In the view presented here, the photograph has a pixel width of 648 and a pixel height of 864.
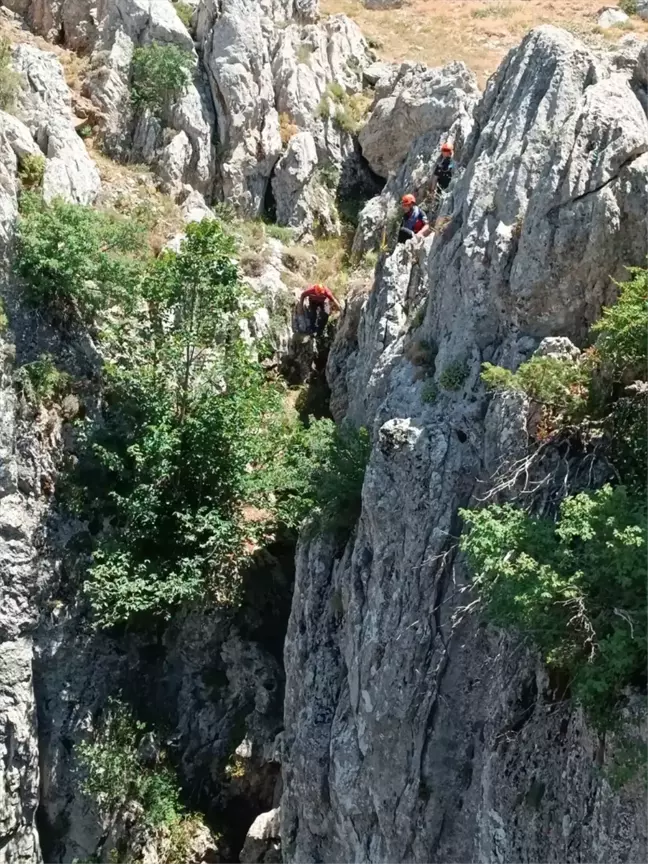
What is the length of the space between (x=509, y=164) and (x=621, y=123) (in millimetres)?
1959

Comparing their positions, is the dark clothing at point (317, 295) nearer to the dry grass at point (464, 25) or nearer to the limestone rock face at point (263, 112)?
the limestone rock face at point (263, 112)

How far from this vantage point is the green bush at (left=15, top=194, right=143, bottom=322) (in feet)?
55.4

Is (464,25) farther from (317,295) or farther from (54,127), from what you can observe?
(54,127)

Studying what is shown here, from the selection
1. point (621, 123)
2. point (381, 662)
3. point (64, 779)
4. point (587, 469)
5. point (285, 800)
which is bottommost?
point (64, 779)

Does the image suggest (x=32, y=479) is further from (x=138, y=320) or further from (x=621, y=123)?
(x=621, y=123)

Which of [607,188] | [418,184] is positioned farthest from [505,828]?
[418,184]

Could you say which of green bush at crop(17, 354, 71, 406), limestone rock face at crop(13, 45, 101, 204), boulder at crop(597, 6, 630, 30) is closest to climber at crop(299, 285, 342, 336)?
limestone rock face at crop(13, 45, 101, 204)

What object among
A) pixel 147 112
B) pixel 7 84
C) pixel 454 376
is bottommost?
pixel 454 376

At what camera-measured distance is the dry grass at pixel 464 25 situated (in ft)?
98.5

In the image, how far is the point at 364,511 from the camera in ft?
41.3

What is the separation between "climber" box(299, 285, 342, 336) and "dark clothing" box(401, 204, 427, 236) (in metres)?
3.35

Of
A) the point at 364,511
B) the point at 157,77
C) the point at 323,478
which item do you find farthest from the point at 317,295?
the point at 364,511

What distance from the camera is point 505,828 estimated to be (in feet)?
31.3

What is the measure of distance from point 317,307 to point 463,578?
11.1 metres
